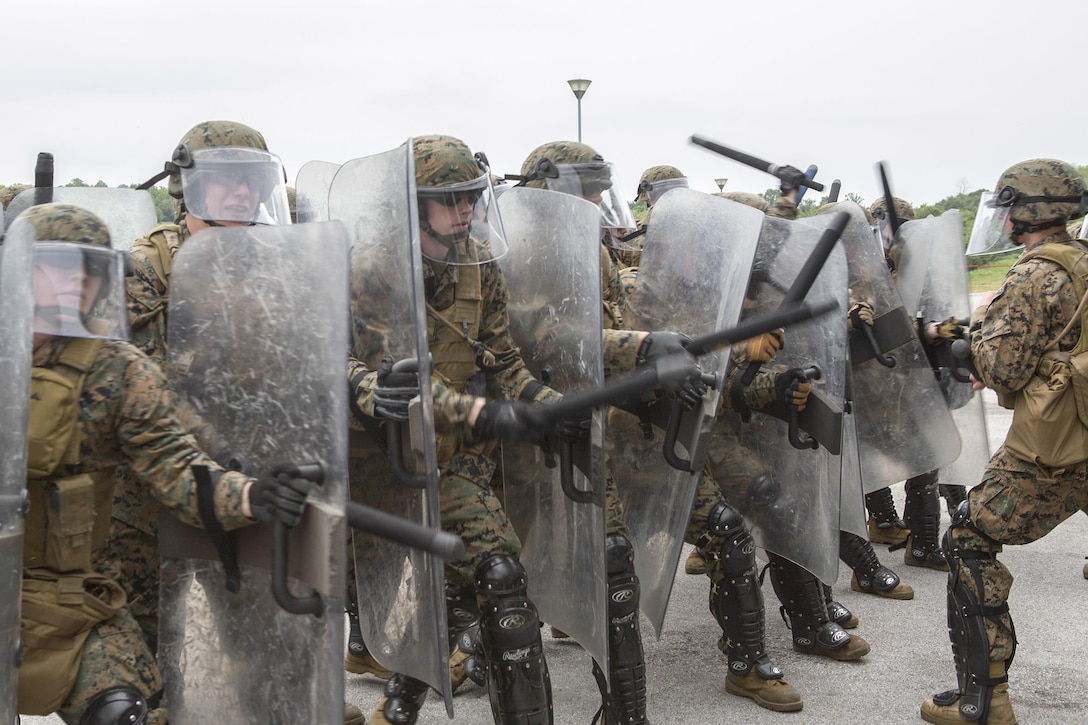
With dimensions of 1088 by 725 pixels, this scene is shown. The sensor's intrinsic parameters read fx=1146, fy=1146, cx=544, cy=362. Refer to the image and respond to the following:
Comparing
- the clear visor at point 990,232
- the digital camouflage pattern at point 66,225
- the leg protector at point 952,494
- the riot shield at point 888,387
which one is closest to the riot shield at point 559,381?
the digital camouflage pattern at point 66,225

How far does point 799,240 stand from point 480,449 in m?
1.61

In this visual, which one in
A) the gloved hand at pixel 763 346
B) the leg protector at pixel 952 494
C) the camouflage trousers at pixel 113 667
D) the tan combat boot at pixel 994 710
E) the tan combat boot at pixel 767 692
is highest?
the gloved hand at pixel 763 346

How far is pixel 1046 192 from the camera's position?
391cm

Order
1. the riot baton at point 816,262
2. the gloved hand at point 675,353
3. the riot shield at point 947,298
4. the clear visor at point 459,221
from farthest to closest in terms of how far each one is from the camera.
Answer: the riot shield at point 947,298, the gloved hand at point 675,353, the clear visor at point 459,221, the riot baton at point 816,262

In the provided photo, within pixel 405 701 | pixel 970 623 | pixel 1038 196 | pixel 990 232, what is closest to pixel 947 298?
pixel 990 232

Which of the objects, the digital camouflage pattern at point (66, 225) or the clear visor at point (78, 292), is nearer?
the clear visor at point (78, 292)

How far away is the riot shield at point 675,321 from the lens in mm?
3938

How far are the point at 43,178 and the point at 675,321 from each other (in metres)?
2.70

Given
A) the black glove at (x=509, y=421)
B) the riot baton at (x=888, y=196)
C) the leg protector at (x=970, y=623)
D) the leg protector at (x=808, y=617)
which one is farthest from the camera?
the riot baton at (x=888, y=196)

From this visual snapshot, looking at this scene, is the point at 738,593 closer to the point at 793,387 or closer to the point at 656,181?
the point at 793,387

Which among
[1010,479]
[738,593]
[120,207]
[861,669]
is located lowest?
Result: [861,669]

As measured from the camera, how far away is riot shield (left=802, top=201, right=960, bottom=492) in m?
5.06

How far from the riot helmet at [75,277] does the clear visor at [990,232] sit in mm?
2951

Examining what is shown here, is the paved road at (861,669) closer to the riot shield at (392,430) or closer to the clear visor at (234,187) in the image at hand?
the riot shield at (392,430)
